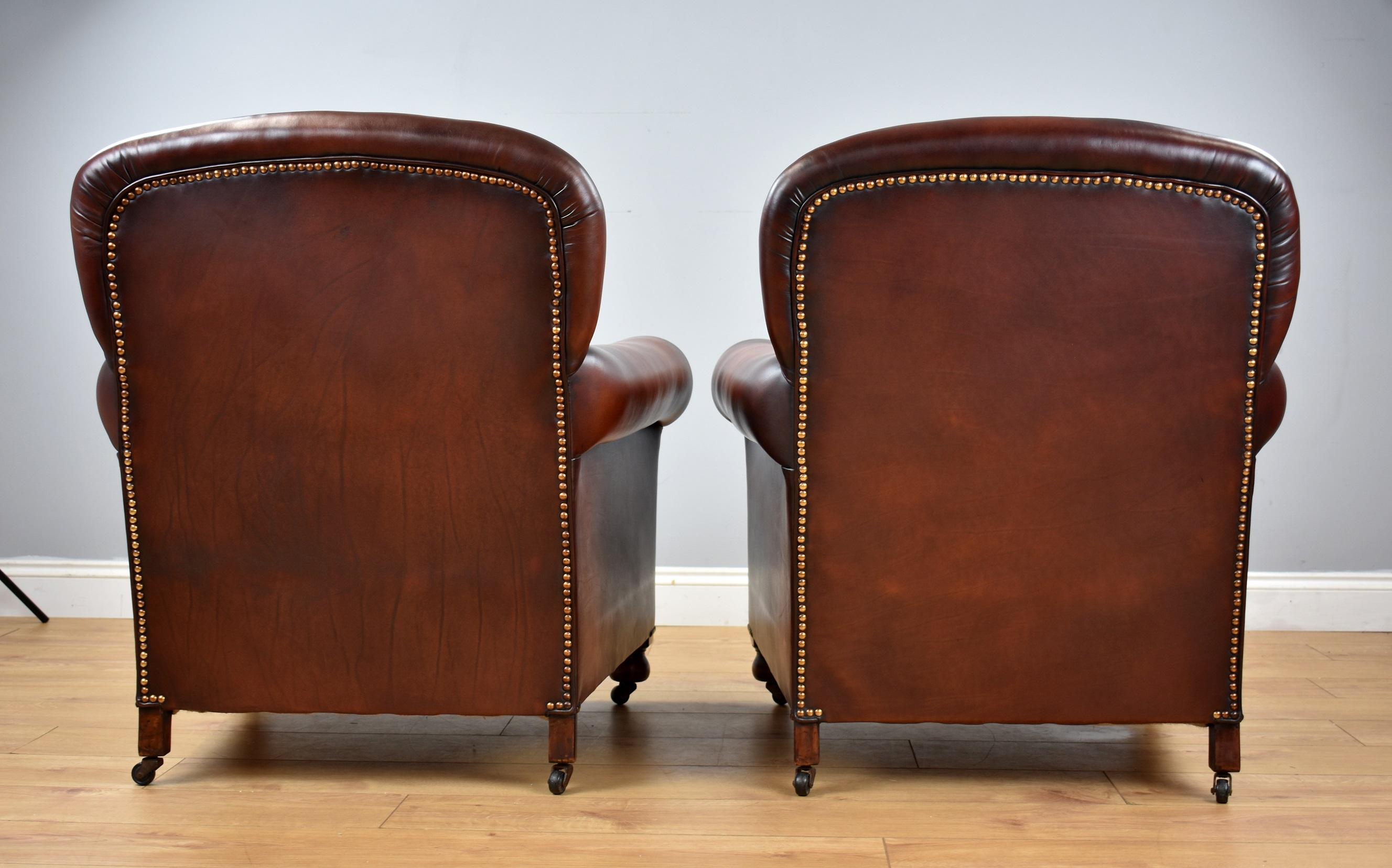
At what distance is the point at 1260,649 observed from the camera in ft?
7.85

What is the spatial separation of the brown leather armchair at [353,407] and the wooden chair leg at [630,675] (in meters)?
0.42

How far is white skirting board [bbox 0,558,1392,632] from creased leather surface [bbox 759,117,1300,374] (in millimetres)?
1463

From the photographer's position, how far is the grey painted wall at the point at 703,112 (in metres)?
2.55

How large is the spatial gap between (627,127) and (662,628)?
1.23 m

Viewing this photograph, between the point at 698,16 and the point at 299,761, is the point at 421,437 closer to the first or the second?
the point at 299,761

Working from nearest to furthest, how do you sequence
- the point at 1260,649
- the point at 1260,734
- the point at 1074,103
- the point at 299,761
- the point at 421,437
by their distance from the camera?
the point at 421,437
the point at 299,761
the point at 1260,734
the point at 1260,649
the point at 1074,103

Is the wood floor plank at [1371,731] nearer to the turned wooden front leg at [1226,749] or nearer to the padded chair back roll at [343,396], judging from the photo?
the turned wooden front leg at [1226,749]

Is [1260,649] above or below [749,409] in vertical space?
below

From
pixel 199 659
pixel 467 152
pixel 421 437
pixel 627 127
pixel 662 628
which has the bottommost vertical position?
pixel 662 628

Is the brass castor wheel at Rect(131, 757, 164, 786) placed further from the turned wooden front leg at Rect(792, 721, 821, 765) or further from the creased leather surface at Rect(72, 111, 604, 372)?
the turned wooden front leg at Rect(792, 721, 821, 765)

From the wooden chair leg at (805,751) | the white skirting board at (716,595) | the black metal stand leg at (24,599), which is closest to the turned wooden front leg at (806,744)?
the wooden chair leg at (805,751)

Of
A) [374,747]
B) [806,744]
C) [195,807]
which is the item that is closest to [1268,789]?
[806,744]

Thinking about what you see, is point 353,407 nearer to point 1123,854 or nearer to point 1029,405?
point 1029,405

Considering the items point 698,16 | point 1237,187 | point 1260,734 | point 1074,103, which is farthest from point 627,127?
point 1260,734
